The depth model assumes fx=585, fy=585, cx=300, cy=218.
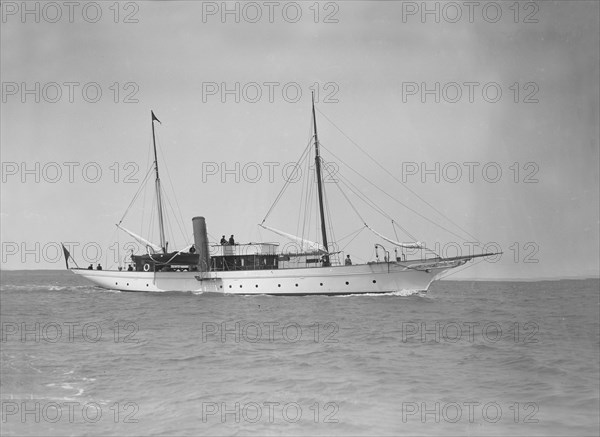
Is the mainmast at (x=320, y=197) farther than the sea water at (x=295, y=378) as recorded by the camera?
Yes

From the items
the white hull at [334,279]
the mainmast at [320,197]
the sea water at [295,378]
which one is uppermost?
the mainmast at [320,197]

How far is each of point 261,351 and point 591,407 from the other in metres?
10.0

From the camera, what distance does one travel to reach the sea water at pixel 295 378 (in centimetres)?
1210

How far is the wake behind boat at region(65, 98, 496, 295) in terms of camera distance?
4642cm

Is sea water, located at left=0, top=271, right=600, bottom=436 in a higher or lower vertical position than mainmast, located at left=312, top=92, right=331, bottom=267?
lower

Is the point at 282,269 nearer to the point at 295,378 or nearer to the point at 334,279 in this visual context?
the point at 334,279

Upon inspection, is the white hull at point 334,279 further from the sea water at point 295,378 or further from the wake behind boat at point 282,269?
the sea water at point 295,378

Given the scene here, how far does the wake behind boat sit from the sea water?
1779cm

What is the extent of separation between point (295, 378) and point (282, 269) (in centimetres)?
3150

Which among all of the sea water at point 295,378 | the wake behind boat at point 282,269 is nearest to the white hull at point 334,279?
the wake behind boat at point 282,269

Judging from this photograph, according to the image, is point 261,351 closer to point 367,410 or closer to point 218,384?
point 218,384

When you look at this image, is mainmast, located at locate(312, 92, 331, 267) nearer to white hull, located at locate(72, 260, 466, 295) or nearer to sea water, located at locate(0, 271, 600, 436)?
white hull, located at locate(72, 260, 466, 295)

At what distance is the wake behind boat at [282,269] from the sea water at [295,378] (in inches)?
A: 700

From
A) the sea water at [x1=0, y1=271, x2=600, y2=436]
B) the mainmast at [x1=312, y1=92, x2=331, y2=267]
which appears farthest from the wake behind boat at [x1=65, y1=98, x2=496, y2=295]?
the sea water at [x1=0, y1=271, x2=600, y2=436]
